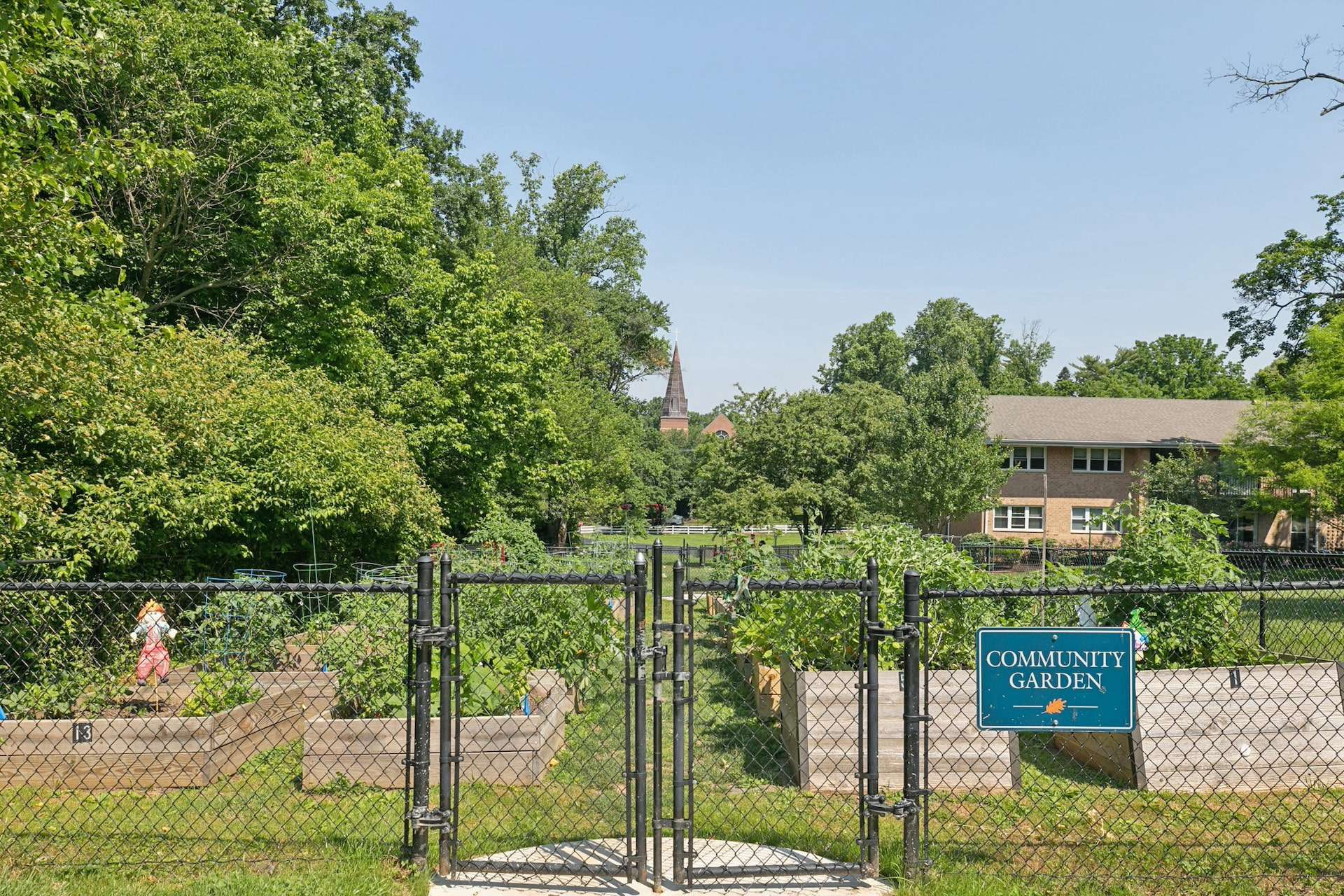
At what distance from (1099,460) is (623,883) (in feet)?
141

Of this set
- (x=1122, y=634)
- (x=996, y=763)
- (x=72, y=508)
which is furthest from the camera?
(x=72, y=508)

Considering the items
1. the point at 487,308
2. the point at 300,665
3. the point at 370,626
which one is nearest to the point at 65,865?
the point at 370,626

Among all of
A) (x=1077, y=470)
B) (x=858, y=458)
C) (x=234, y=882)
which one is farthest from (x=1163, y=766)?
(x=1077, y=470)

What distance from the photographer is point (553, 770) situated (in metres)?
7.91

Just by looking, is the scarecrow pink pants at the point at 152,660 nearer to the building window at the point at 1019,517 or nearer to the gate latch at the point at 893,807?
the gate latch at the point at 893,807

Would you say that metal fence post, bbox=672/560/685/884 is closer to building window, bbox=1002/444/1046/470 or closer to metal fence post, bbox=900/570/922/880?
metal fence post, bbox=900/570/922/880

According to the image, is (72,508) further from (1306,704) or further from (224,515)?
(1306,704)

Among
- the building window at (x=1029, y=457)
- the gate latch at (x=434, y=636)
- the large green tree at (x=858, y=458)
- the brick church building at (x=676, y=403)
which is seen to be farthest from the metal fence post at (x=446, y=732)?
the brick church building at (x=676, y=403)

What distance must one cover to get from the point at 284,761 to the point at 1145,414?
4549cm

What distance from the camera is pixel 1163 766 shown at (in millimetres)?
7195

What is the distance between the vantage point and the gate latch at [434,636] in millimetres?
5020

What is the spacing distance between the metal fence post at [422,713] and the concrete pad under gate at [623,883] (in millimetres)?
240

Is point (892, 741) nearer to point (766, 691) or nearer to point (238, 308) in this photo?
point (766, 691)

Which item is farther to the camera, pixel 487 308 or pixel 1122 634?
pixel 487 308
